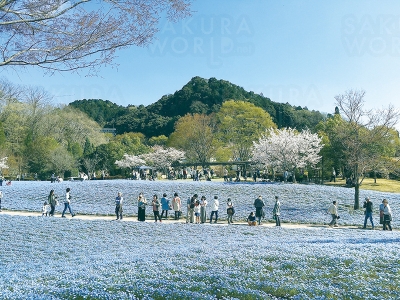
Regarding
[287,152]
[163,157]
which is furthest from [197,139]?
[287,152]

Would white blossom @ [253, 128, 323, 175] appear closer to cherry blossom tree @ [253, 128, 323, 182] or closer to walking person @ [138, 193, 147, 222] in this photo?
cherry blossom tree @ [253, 128, 323, 182]

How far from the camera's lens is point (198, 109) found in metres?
86.9

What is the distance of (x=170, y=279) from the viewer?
7.89 metres

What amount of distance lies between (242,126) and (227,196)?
3109 centimetres

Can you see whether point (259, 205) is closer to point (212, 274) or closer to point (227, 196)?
point (227, 196)

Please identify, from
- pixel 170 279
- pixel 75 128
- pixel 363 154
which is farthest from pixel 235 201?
pixel 75 128

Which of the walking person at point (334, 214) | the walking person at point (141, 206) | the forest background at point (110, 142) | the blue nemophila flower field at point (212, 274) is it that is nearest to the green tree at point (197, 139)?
the forest background at point (110, 142)

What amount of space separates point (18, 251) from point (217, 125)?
5388cm

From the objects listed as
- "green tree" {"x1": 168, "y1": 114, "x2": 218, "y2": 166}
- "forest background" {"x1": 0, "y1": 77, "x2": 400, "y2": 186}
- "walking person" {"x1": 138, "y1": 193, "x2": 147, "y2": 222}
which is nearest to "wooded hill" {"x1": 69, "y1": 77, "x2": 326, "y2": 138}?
"forest background" {"x1": 0, "y1": 77, "x2": 400, "y2": 186}

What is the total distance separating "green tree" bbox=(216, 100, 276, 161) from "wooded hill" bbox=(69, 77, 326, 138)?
23541 mm

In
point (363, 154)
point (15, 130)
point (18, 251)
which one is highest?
point (15, 130)

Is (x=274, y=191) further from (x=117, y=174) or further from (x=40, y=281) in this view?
(x=117, y=174)

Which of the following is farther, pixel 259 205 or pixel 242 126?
pixel 242 126

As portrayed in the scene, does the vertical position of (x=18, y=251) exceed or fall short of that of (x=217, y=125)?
it falls short
